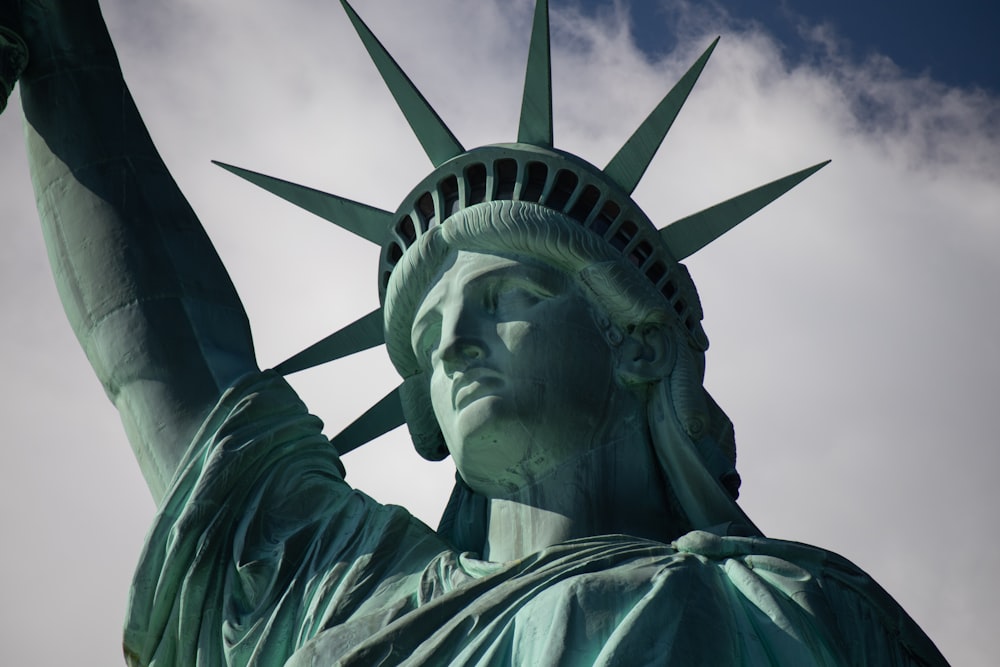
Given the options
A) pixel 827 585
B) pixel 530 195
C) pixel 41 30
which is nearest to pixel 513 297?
pixel 530 195

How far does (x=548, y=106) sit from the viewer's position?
12328mm

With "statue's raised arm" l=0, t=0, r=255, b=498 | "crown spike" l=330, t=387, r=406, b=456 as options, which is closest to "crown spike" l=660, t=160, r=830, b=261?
"crown spike" l=330, t=387, r=406, b=456

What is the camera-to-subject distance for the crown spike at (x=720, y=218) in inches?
471

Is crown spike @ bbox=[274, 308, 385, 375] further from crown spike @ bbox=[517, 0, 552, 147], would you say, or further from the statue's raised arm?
crown spike @ bbox=[517, 0, 552, 147]

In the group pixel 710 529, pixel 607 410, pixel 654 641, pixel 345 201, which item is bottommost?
pixel 654 641

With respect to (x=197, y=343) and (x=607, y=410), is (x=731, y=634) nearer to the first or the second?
(x=607, y=410)

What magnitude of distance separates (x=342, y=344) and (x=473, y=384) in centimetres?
148

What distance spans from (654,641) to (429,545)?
6.89 ft

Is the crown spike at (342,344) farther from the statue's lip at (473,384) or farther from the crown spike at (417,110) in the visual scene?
the statue's lip at (473,384)

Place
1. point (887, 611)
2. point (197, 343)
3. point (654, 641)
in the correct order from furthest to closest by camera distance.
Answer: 1. point (197, 343)
2. point (887, 611)
3. point (654, 641)

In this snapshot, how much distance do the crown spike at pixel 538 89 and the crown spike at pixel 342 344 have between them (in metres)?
1.35

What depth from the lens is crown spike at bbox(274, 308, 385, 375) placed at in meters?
12.4

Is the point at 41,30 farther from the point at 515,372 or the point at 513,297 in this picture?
the point at 515,372

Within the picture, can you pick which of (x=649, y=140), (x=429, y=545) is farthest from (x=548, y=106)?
(x=429, y=545)
